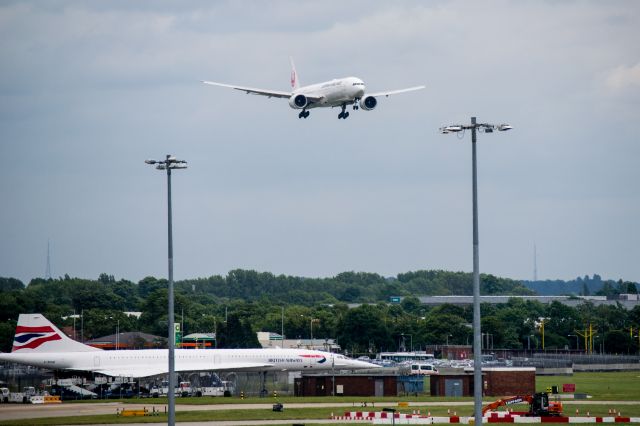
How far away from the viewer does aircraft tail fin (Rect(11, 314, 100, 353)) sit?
115m

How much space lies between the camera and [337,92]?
111000mm

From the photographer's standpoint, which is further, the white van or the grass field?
the white van

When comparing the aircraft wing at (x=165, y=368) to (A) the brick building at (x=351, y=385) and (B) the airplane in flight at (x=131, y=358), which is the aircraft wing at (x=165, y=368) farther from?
(A) the brick building at (x=351, y=385)

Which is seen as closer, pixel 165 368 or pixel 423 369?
pixel 165 368

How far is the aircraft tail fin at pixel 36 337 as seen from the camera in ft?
376

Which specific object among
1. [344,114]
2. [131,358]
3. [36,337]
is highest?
[344,114]

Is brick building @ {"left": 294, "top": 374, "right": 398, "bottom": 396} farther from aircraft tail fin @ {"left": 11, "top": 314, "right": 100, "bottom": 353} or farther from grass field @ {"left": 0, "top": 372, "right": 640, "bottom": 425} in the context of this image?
aircraft tail fin @ {"left": 11, "top": 314, "right": 100, "bottom": 353}

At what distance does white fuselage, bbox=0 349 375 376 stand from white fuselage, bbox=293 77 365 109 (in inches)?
1012

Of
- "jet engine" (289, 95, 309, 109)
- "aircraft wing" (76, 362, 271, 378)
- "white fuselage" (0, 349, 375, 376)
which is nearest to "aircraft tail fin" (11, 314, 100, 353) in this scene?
"white fuselage" (0, 349, 375, 376)

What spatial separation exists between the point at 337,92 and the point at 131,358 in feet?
103

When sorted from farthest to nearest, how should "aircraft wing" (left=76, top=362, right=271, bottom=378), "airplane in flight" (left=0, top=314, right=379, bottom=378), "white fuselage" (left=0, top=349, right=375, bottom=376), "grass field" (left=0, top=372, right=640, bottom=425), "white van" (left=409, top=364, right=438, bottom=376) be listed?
"white van" (left=409, top=364, right=438, bottom=376) < "aircraft wing" (left=76, top=362, right=271, bottom=378) < "white fuselage" (left=0, top=349, right=375, bottom=376) < "airplane in flight" (left=0, top=314, right=379, bottom=378) < "grass field" (left=0, top=372, right=640, bottom=425)

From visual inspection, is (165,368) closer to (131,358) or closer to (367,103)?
(131,358)

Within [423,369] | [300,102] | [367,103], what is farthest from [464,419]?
[423,369]

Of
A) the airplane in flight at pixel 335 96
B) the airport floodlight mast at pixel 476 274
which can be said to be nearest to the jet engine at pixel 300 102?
the airplane in flight at pixel 335 96
